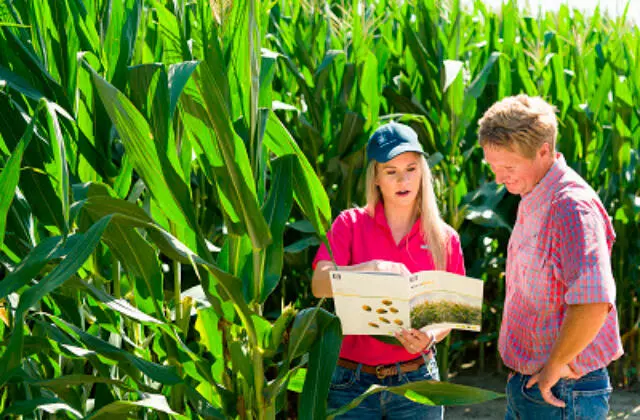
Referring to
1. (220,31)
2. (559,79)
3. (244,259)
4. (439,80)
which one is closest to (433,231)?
(244,259)

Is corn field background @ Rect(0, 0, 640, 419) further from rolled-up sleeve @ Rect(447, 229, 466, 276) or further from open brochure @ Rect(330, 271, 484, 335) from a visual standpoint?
rolled-up sleeve @ Rect(447, 229, 466, 276)

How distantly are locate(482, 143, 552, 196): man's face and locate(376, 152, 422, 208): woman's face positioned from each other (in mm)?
323

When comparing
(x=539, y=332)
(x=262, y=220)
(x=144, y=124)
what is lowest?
(x=539, y=332)

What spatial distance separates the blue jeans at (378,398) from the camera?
105 inches

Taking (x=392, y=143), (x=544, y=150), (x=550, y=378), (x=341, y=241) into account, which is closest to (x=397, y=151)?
(x=392, y=143)

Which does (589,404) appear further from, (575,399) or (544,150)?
(544,150)

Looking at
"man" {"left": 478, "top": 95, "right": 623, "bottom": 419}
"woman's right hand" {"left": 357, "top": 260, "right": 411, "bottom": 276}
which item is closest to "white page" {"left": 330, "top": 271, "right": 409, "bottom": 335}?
"woman's right hand" {"left": 357, "top": 260, "right": 411, "bottom": 276}

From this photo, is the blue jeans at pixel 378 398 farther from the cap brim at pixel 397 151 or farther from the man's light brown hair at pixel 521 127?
the man's light brown hair at pixel 521 127

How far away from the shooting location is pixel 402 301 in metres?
2.37

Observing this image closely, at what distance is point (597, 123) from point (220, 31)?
344 cm

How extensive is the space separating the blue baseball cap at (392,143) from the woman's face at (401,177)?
35mm

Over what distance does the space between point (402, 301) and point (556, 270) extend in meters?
0.41

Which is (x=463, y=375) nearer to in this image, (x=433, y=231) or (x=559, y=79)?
(x=559, y=79)

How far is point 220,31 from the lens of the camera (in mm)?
2080
